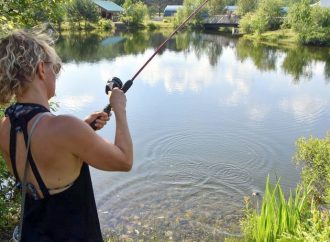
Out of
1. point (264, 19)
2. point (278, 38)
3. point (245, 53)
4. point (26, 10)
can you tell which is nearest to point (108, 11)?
point (264, 19)

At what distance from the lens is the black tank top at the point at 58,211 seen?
1.63 m

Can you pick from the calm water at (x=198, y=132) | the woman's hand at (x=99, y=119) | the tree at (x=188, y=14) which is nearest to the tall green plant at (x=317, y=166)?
the calm water at (x=198, y=132)

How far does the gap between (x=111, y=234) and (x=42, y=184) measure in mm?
4321

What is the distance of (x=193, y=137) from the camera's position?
10.5 meters

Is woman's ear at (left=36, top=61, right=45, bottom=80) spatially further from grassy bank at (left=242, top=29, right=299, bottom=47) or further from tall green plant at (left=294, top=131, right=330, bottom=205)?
grassy bank at (left=242, top=29, right=299, bottom=47)

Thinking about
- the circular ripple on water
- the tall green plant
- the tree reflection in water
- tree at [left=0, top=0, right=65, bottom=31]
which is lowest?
the circular ripple on water

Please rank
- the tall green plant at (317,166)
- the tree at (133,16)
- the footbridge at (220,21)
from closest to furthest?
the tall green plant at (317,166) → the footbridge at (220,21) → the tree at (133,16)

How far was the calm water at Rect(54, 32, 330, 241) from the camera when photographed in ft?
21.3

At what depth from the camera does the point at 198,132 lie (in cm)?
1098

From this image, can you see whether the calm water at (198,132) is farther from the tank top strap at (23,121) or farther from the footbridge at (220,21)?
the footbridge at (220,21)

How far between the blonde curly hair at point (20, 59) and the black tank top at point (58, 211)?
8cm

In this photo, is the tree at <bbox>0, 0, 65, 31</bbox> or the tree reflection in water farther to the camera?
the tree reflection in water

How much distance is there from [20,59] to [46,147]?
1.16ft

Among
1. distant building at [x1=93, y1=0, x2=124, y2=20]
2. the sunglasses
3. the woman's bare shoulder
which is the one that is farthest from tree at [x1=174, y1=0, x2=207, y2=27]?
the woman's bare shoulder
